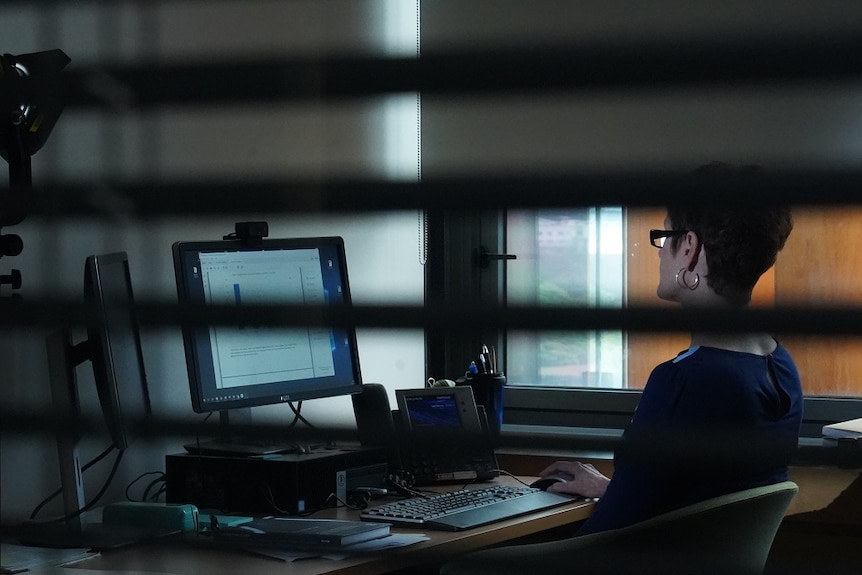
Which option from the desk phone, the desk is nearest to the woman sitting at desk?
the desk

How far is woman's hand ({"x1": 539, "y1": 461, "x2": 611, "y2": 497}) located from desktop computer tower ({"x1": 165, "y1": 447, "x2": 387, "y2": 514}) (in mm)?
560

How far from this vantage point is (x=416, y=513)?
2344mm

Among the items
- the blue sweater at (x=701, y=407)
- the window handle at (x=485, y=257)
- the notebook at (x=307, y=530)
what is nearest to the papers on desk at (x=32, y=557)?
the notebook at (x=307, y=530)

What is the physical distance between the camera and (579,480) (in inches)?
105

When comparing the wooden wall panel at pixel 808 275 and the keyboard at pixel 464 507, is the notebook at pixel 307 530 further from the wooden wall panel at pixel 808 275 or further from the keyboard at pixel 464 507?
the wooden wall panel at pixel 808 275

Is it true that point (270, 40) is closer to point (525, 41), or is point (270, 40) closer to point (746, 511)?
point (525, 41)

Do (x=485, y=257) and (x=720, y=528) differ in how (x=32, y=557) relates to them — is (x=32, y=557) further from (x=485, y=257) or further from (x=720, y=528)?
(x=485, y=257)

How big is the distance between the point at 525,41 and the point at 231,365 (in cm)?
188

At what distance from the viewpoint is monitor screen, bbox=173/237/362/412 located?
93.0 inches

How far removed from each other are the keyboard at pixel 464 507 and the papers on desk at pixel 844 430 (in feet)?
2.07

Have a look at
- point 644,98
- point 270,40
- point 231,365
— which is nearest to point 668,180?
point 644,98

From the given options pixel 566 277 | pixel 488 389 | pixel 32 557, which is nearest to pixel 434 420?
pixel 488 389

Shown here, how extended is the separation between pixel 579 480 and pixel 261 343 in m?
0.81

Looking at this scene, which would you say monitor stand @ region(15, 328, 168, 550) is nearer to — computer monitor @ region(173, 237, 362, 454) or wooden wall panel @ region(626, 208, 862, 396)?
computer monitor @ region(173, 237, 362, 454)
